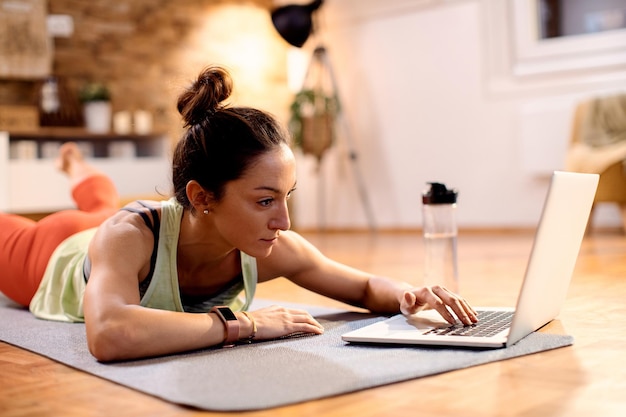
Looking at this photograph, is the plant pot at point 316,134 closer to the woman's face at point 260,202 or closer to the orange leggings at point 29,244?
the orange leggings at point 29,244

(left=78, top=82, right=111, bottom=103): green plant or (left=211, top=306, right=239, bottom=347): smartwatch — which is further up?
(left=78, top=82, right=111, bottom=103): green plant

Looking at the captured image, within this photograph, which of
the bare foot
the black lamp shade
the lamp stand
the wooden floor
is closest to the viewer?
the wooden floor

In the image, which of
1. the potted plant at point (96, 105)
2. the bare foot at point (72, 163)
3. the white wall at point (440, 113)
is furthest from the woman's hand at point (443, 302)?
the potted plant at point (96, 105)

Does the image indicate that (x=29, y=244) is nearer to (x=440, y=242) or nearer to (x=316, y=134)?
(x=440, y=242)

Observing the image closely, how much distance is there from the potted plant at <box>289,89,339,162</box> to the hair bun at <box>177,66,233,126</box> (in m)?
3.98

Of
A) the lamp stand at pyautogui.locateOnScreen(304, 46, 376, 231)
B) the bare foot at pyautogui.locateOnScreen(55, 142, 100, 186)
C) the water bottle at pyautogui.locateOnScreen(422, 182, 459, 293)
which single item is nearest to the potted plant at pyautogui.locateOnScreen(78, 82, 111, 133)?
the lamp stand at pyautogui.locateOnScreen(304, 46, 376, 231)

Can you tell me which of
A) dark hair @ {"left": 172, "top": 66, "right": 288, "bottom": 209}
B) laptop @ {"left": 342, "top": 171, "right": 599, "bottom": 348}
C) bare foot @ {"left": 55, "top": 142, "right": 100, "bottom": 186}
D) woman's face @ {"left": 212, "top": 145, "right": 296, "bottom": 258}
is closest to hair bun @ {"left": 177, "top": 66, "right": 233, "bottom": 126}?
dark hair @ {"left": 172, "top": 66, "right": 288, "bottom": 209}

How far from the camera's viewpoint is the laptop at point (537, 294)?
4.76 ft

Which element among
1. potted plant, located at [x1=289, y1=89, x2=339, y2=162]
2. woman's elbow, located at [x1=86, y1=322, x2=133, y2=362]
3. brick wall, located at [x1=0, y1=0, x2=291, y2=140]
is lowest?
woman's elbow, located at [x1=86, y1=322, x2=133, y2=362]

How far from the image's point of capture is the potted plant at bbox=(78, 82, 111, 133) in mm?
5289

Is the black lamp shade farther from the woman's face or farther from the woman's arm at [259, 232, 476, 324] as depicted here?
the woman's face

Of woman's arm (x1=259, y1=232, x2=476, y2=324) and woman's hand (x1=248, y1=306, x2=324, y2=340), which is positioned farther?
woman's arm (x1=259, y1=232, x2=476, y2=324)

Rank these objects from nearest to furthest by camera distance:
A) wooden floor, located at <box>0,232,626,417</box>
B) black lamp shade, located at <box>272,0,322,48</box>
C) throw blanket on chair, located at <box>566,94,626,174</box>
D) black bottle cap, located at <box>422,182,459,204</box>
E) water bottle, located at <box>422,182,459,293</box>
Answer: wooden floor, located at <box>0,232,626,417</box> → black bottle cap, located at <box>422,182,459,204</box> → water bottle, located at <box>422,182,459,293</box> → throw blanket on chair, located at <box>566,94,626,174</box> → black lamp shade, located at <box>272,0,322,48</box>

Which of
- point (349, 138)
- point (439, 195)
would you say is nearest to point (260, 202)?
point (439, 195)
